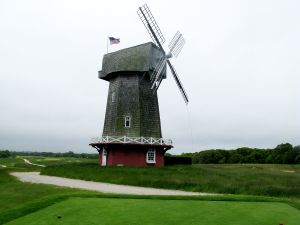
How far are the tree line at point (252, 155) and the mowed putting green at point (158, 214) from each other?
63.9 metres

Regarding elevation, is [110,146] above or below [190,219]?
above

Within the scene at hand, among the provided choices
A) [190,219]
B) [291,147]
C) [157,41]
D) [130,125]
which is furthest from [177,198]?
[291,147]

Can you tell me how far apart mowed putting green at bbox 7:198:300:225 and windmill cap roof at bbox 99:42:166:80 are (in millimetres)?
23572

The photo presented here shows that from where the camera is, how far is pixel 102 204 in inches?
375

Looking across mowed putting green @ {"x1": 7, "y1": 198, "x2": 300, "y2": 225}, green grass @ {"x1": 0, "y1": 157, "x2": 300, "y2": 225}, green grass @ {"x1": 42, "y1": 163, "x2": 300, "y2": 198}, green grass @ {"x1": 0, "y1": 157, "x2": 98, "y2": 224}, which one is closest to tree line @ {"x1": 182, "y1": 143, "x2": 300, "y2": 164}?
green grass @ {"x1": 42, "y1": 163, "x2": 300, "y2": 198}

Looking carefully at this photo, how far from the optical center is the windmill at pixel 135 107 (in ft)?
103

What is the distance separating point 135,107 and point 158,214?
24.3 meters

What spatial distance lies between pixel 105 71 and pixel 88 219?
→ 2793 centimetres

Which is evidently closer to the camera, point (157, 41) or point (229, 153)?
point (157, 41)

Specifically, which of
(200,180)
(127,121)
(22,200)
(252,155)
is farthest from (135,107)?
(252,155)

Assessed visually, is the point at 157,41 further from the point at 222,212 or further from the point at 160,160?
the point at 222,212

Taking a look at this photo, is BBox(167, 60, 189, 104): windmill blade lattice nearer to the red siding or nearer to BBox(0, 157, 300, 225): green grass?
the red siding

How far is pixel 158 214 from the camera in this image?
8.16 m

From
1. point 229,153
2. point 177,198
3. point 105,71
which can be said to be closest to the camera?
point 177,198
